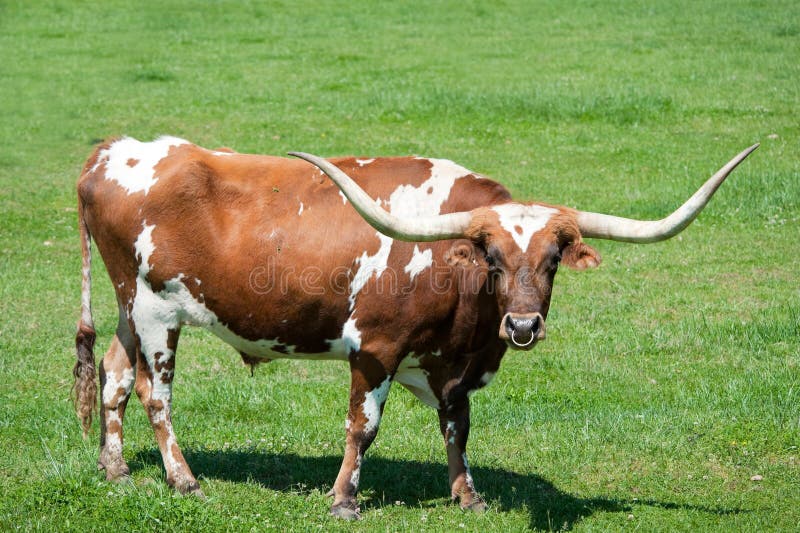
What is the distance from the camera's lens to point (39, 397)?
983 cm

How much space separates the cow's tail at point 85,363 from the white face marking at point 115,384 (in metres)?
0.11

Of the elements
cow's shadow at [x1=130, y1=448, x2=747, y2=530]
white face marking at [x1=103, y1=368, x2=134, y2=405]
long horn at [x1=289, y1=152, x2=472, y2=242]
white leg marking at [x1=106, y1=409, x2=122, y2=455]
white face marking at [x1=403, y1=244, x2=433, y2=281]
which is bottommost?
cow's shadow at [x1=130, y1=448, x2=747, y2=530]

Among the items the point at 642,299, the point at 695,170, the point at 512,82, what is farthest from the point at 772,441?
the point at 512,82

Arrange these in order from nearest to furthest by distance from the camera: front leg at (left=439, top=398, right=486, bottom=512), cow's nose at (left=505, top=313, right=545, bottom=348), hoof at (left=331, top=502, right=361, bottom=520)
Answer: cow's nose at (left=505, top=313, right=545, bottom=348)
hoof at (left=331, top=502, right=361, bottom=520)
front leg at (left=439, top=398, right=486, bottom=512)

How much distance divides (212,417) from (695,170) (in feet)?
35.3

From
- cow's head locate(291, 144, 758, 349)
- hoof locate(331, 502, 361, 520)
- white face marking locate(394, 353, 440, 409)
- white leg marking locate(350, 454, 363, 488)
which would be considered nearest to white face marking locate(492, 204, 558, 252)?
cow's head locate(291, 144, 758, 349)

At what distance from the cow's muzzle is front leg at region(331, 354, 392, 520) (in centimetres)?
127

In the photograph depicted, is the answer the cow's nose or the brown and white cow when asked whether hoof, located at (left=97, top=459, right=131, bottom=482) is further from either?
the cow's nose

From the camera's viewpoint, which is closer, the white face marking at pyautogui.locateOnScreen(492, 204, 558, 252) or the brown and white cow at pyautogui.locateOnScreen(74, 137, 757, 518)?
the white face marking at pyautogui.locateOnScreen(492, 204, 558, 252)

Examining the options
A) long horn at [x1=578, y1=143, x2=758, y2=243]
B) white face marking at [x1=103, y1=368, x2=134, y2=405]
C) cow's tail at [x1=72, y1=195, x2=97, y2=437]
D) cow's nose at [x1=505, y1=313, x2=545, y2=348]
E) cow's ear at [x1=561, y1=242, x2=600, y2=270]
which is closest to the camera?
cow's nose at [x1=505, y1=313, x2=545, y2=348]

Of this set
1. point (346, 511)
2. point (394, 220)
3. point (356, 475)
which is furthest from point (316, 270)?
point (346, 511)

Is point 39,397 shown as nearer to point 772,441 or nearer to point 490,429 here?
point 490,429

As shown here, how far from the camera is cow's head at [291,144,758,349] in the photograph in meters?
6.76

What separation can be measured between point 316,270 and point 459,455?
177 centimetres
